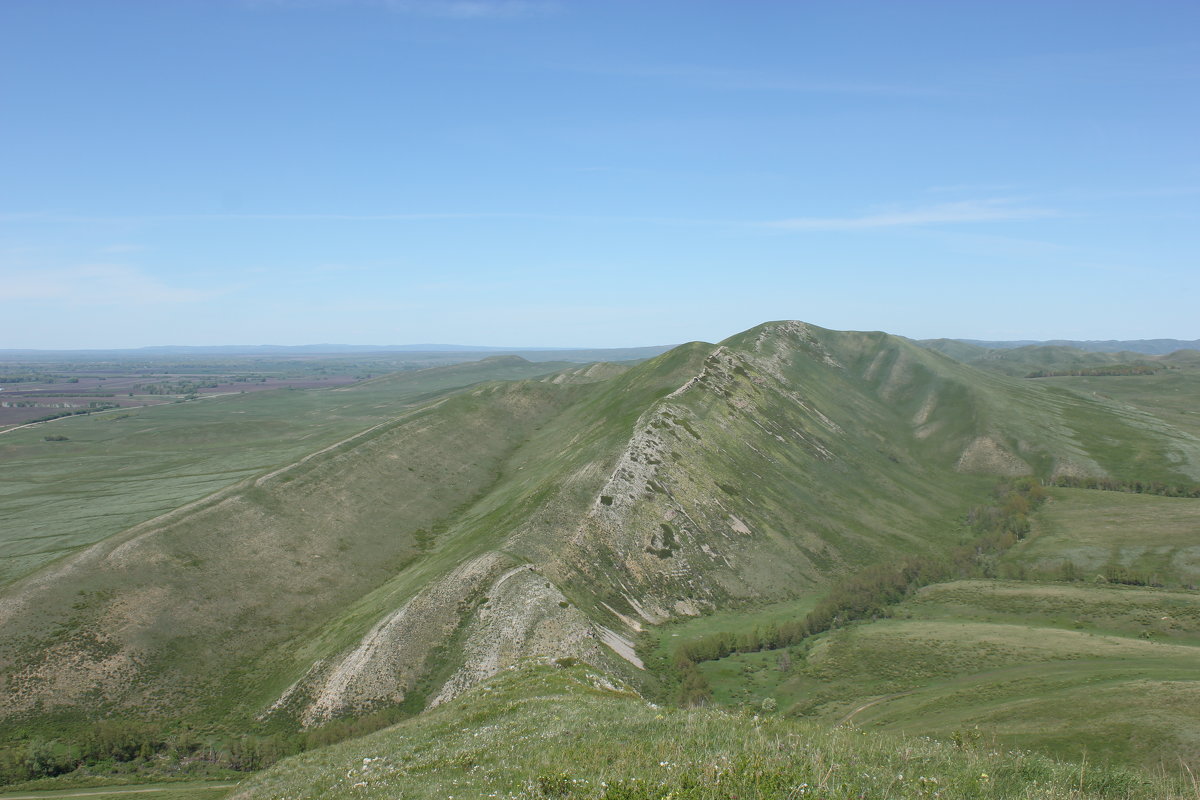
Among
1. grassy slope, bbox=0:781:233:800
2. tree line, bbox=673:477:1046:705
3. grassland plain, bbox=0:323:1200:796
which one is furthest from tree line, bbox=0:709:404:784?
tree line, bbox=673:477:1046:705

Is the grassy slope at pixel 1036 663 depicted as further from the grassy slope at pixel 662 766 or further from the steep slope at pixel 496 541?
the grassy slope at pixel 662 766

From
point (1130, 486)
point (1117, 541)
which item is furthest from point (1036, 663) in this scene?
point (1130, 486)

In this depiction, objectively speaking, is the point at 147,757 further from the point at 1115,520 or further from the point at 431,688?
the point at 1115,520

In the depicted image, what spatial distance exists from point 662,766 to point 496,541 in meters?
56.2

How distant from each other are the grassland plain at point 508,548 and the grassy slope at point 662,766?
68.7 ft

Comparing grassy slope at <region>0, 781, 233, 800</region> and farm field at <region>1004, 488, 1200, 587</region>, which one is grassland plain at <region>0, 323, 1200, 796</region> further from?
farm field at <region>1004, 488, 1200, 587</region>

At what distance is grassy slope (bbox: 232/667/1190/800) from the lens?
19.1 metres

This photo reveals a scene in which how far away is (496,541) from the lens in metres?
75.5

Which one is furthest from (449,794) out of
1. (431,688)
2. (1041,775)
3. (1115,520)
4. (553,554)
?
(1115,520)

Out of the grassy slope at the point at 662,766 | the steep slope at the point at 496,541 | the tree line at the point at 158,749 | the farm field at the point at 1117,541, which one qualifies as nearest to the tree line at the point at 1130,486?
the steep slope at the point at 496,541

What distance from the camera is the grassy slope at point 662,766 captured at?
1909 cm

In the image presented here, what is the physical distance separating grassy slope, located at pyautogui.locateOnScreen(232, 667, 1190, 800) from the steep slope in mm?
21244

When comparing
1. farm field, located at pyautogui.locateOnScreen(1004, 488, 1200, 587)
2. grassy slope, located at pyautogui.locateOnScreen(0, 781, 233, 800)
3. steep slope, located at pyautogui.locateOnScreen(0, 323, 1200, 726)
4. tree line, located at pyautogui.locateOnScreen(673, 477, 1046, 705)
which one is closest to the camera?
grassy slope, located at pyautogui.locateOnScreen(0, 781, 233, 800)

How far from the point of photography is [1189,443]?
485ft
